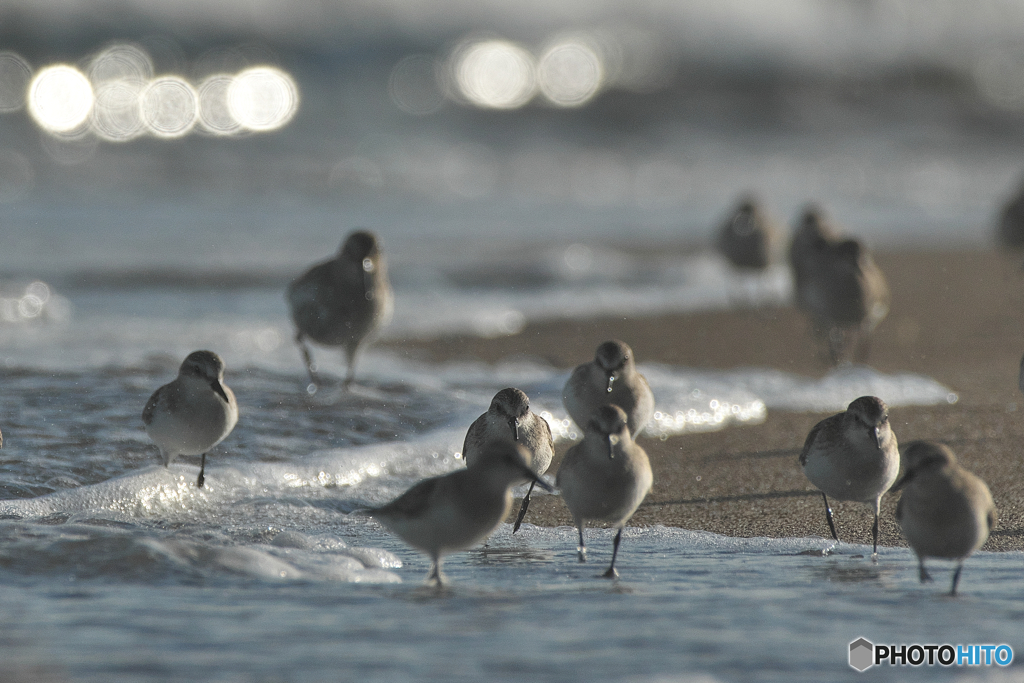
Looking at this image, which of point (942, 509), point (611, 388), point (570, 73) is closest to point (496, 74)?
point (570, 73)

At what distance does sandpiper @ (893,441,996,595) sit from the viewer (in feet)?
14.9

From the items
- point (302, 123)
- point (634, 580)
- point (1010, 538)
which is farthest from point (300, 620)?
point (302, 123)

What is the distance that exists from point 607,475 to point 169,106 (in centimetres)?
2908

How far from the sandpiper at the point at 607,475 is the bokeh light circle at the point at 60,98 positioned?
25.7 m

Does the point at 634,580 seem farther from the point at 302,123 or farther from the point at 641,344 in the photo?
the point at 302,123

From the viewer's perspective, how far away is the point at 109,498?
229 inches

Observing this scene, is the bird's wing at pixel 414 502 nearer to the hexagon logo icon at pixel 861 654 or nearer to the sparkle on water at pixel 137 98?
the hexagon logo icon at pixel 861 654

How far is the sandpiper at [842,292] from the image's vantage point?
9688 mm

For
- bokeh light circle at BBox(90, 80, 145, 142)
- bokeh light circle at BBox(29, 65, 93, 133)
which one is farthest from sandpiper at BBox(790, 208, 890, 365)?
bokeh light circle at BBox(29, 65, 93, 133)

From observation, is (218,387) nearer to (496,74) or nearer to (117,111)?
(117,111)

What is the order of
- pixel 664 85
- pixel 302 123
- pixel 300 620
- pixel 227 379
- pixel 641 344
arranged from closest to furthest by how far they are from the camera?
pixel 300 620, pixel 227 379, pixel 641 344, pixel 302 123, pixel 664 85

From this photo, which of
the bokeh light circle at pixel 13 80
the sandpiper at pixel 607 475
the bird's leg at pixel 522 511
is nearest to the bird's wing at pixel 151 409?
the bird's leg at pixel 522 511

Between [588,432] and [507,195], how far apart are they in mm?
19601
